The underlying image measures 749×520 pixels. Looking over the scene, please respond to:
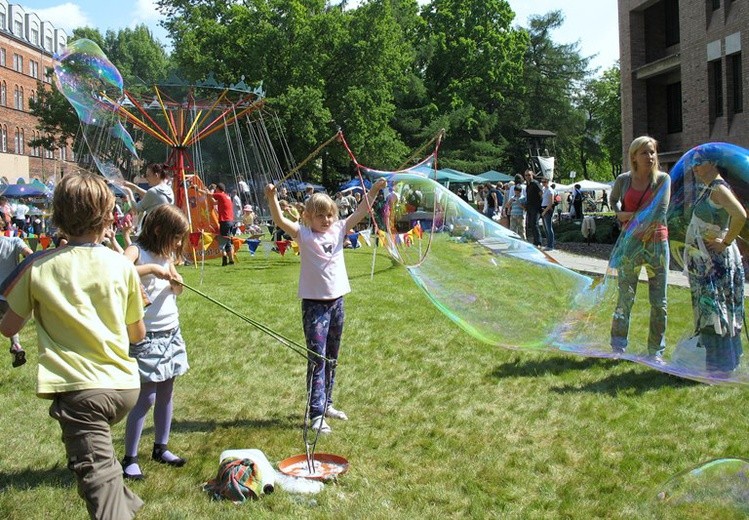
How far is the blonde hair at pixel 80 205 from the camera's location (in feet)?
9.52

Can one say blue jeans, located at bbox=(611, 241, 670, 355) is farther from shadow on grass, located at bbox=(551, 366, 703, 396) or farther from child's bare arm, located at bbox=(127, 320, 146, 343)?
child's bare arm, located at bbox=(127, 320, 146, 343)

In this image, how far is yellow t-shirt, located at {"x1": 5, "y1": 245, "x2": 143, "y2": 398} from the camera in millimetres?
2822

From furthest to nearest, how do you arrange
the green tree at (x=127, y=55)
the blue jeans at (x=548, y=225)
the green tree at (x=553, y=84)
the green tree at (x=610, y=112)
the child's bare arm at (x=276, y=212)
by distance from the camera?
the green tree at (x=610, y=112) → the green tree at (x=553, y=84) → the green tree at (x=127, y=55) → the blue jeans at (x=548, y=225) → the child's bare arm at (x=276, y=212)

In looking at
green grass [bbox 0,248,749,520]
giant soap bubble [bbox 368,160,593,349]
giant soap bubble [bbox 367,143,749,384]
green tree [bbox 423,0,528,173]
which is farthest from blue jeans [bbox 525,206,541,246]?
green tree [bbox 423,0,528,173]

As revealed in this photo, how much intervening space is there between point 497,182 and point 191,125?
27.1 m

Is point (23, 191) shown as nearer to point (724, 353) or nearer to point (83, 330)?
point (83, 330)

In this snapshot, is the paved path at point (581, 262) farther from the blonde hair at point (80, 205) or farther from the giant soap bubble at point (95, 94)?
the giant soap bubble at point (95, 94)

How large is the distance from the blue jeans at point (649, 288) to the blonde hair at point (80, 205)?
285 cm

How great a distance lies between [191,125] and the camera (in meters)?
15.9

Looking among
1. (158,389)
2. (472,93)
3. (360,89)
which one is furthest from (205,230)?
(472,93)

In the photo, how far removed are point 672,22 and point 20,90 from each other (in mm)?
57638

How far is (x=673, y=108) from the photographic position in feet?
76.8

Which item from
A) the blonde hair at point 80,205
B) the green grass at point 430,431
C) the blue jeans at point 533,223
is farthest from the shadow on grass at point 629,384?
the blue jeans at point 533,223

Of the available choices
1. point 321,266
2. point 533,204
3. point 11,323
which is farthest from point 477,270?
point 533,204
